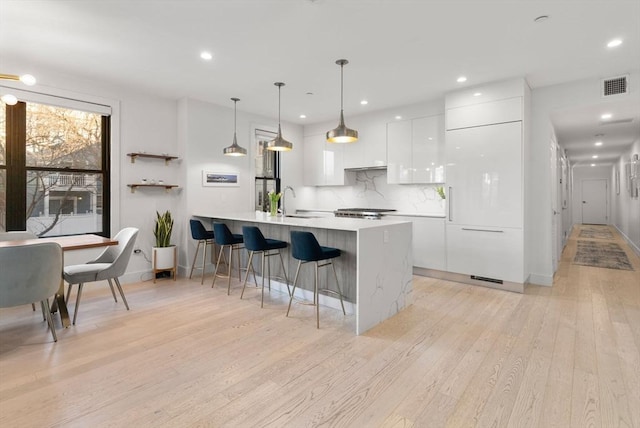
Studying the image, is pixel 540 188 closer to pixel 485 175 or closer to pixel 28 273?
pixel 485 175

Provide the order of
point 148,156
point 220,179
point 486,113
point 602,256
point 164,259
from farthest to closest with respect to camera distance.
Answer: point 602,256 < point 220,179 < point 164,259 < point 148,156 < point 486,113

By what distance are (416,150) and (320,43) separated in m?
2.66

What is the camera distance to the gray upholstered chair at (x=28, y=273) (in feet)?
8.14

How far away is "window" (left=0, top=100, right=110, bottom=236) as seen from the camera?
3.82m

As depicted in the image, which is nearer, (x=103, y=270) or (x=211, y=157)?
(x=103, y=270)

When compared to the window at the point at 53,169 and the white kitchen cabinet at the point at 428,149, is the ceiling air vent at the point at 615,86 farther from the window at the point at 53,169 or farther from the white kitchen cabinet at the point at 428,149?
the window at the point at 53,169

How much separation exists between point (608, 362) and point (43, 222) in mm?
5772

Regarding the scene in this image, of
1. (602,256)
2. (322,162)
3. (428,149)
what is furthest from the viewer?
(322,162)

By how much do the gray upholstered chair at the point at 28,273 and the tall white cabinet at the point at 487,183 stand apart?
14.6 ft

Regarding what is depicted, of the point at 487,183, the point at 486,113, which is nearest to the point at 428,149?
the point at 486,113

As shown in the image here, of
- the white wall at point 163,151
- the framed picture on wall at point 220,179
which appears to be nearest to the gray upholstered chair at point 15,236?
the white wall at point 163,151

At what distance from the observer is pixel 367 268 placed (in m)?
3.00

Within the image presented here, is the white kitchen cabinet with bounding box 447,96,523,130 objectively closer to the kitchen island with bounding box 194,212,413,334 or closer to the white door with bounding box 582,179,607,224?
the kitchen island with bounding box 194,212,413,334

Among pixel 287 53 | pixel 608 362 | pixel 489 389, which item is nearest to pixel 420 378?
pixel 489 389
